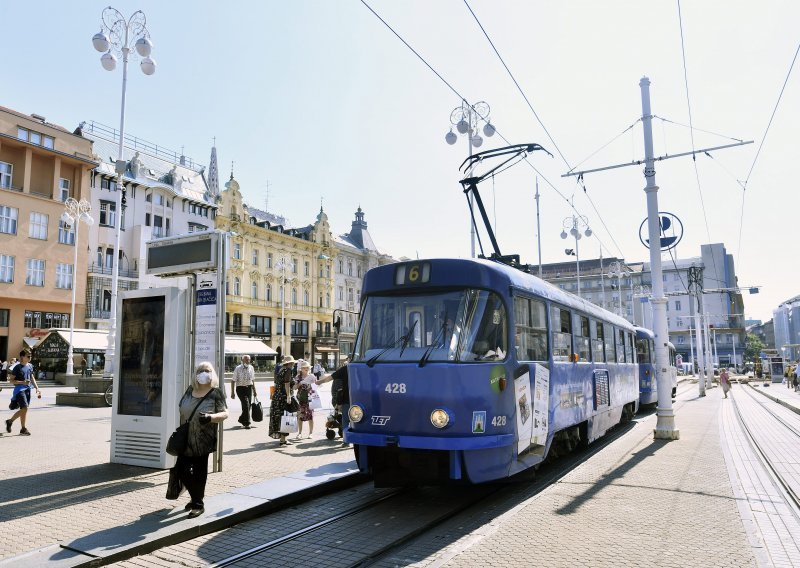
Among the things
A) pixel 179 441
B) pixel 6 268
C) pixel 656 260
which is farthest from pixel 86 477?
pixel 6 268

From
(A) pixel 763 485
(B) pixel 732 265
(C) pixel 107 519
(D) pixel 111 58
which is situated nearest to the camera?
(C) pixel 107 519

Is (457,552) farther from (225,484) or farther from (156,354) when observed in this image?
(156,354)

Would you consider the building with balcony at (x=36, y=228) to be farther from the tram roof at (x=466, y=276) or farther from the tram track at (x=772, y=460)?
the tram track at (x=772, y=460)

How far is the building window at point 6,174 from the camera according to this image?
39.3 metres

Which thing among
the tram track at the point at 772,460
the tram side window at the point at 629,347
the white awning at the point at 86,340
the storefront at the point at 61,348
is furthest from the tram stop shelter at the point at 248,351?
the tram track at the point at 772,460

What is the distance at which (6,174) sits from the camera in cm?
3959

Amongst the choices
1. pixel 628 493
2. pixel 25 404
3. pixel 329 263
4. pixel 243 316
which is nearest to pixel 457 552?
pixel 628 493

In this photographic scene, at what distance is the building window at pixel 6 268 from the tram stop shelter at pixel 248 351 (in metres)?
14.3

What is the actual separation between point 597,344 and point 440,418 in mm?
6363

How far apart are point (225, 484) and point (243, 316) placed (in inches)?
2041

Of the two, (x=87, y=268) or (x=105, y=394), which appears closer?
(x=105, y=394)

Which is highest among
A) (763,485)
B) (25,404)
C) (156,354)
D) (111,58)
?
(111,58)

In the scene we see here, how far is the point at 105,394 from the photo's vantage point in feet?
65.1

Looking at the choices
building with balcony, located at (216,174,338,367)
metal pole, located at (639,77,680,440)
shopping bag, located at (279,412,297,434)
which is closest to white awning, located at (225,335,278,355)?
building with balcony, located at (216,174,338,367)
